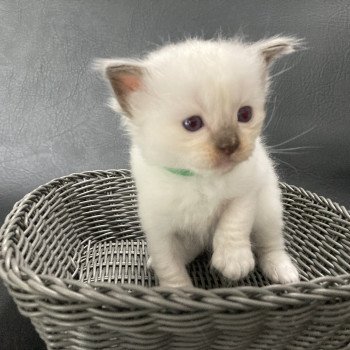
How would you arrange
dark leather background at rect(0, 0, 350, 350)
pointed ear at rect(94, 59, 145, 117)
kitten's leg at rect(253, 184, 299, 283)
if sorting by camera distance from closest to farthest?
pointed ear at rect(94, 59, 145, 117), kitten's leg at rect(253, 184, 299, 283), dark leather background at rect(0, 0, 350, 350)

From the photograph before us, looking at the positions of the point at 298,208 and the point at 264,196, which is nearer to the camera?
the point at 264,196

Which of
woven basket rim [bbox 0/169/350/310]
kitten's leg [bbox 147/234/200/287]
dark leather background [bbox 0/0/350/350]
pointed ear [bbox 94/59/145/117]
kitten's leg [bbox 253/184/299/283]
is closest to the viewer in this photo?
woven basket rim [bbox 0/169/350/310]

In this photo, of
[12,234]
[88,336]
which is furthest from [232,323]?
[12,234]

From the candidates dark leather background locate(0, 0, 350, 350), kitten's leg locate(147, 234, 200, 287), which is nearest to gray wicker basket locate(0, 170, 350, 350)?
kitten's leg locate(147, 234, 200, 287)

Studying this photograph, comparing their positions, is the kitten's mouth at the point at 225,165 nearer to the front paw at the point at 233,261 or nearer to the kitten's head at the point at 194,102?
the kitten's head at the point at 194,102

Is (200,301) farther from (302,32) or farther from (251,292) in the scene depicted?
(302,32)

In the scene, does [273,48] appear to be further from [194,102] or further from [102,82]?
[102,82]

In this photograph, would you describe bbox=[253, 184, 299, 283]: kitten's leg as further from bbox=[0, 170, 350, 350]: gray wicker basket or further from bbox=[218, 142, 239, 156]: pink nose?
bbox=[218, 142, 239, 156]: pink nose

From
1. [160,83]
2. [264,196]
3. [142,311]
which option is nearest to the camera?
[142,311]
